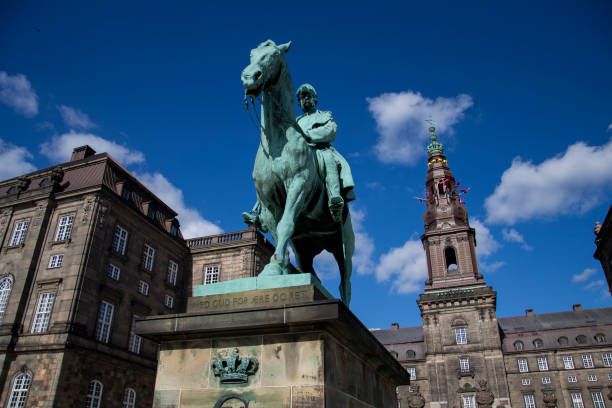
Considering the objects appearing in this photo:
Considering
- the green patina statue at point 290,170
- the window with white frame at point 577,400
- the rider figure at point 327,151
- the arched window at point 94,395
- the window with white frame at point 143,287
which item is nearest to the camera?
the green patina statue at point 290,170

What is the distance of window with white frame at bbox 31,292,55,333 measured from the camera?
26312 mm

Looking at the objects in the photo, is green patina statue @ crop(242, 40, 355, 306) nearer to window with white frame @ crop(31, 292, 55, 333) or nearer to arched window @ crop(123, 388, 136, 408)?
window with white frame @ crop(31, 292, 55, 333)

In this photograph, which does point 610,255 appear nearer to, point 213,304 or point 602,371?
point 602,371

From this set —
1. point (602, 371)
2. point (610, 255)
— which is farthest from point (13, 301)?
point (602, 371)

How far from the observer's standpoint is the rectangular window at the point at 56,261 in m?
28.0

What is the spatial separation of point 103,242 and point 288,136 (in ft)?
88.4

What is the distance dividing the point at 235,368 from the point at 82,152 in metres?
36.4

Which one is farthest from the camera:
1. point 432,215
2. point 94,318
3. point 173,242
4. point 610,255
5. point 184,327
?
point 432,215

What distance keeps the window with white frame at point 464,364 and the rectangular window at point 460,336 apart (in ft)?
7.53

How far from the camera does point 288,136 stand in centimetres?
536

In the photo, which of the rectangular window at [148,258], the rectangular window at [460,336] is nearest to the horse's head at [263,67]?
the rectangular window at [148,258]

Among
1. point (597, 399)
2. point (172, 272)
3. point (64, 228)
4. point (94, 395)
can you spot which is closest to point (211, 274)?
point (172, 272)

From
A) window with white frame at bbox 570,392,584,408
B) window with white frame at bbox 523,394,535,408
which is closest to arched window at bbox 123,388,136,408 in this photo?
window with white frame at bbox 523,394,535,408

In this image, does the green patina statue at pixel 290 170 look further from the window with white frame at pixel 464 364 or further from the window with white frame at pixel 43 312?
the window with white frame at pixel 464 364
